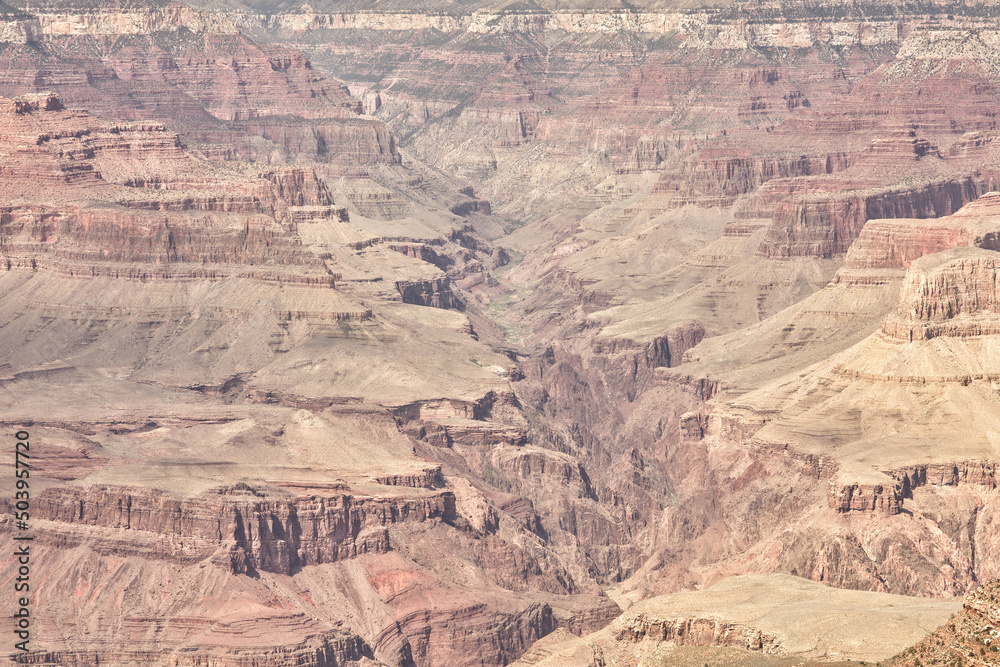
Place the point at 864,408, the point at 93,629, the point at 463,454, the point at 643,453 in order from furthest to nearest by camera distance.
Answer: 1. the point at 643,453
2. the point at 463,454
3. the point at 864,408
4. the point at 93,629

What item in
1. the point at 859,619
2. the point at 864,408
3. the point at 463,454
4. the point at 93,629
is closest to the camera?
the point at 859,619

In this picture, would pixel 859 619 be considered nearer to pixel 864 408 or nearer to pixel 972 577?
pixel 972 577

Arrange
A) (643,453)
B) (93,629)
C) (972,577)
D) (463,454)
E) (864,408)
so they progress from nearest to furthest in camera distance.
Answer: (93,629) → (972,577) → (864,408) → (463,454) → (643,453)

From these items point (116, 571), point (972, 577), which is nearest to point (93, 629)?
point (116, 571)

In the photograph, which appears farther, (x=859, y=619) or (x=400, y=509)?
(x=400, y=509)

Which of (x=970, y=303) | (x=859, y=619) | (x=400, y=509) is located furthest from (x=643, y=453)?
(x=859, y=619)

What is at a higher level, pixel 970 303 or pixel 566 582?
pixel 970 303

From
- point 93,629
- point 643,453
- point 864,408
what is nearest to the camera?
point 93,629

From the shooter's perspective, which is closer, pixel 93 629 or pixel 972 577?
pixel 93 629

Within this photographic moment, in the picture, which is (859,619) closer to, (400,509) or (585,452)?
(400,509)
